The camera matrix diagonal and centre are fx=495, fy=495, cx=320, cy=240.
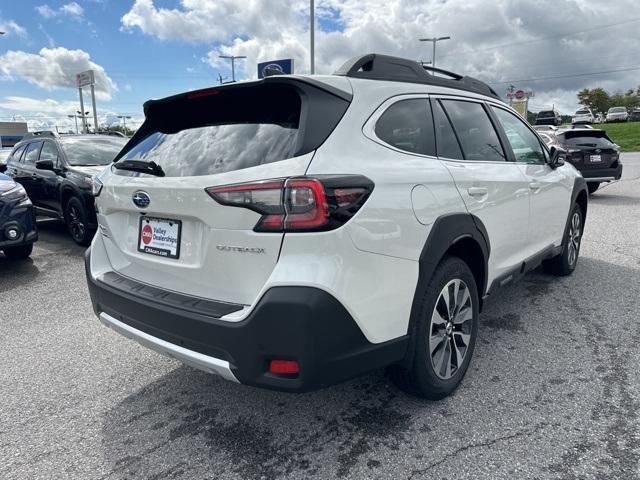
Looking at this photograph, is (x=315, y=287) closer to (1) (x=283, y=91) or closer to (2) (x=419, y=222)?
(2) (x=419, y=222)

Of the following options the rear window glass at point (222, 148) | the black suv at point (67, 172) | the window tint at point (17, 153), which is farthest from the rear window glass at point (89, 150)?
the rear window glass at point (222, 148)

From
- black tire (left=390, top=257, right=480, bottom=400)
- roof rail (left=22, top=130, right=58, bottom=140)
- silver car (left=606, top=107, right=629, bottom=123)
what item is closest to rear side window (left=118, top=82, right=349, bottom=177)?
black tire (left=390, top=257, right=480, bottom=400)

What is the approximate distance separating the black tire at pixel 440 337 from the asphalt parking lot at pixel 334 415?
0.16 meters

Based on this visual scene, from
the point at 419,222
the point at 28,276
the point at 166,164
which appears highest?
the point at 166,164

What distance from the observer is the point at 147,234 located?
8.45ft

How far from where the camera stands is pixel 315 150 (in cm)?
213

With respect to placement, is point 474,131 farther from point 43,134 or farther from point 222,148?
point 43,134

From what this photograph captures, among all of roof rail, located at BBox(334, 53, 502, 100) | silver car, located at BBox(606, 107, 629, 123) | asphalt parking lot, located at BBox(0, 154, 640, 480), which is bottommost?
asphalt parking lot, located at BBox(0, 154, 640, 480)

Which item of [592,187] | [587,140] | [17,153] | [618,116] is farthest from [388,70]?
[618,116]

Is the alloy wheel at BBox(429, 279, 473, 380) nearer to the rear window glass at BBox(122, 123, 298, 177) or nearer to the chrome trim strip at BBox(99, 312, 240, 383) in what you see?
the chrome trim strip at BBox(99, 312, 240, 383)

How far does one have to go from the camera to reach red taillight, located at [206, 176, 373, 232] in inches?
79.5

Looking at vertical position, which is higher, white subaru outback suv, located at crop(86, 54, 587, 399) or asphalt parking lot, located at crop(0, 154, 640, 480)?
white subaru outback suv, located at crop(86, 54, 587, 399)

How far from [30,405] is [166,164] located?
5.55ft

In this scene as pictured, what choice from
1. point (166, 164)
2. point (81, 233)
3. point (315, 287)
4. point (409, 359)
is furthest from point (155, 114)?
point (81, 233)
